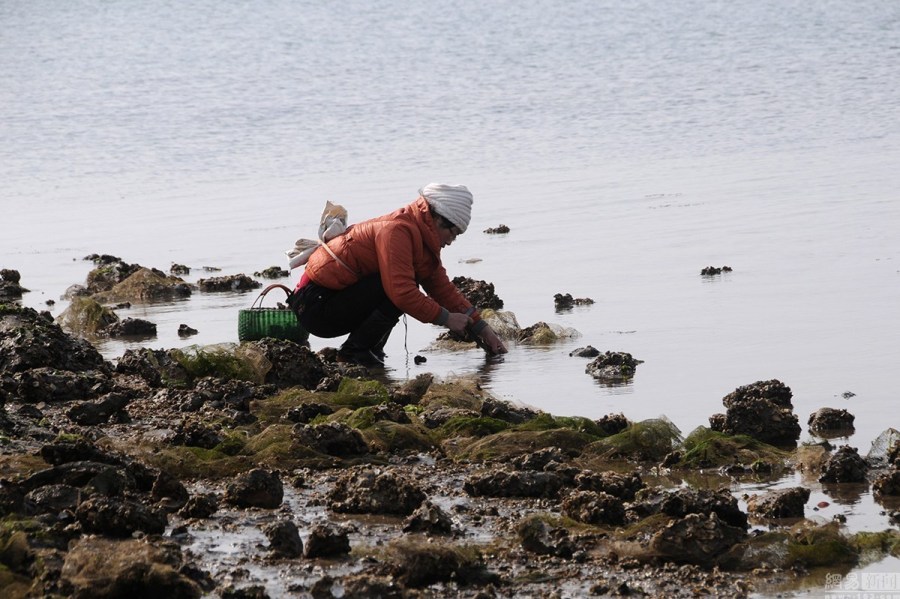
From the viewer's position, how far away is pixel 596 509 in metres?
5.97

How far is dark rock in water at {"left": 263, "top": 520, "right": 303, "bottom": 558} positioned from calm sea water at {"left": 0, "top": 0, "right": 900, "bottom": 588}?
2432 mm

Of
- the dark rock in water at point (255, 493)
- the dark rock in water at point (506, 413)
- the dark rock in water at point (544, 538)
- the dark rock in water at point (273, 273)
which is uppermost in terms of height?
the dark rock in water at point (273, 273)

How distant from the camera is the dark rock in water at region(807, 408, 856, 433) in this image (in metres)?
7.60

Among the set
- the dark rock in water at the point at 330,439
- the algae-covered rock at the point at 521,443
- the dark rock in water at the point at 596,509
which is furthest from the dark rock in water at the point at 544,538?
the dark rock in water at the point at 330,439

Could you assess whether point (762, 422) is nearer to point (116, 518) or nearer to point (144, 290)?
point (116, 518)

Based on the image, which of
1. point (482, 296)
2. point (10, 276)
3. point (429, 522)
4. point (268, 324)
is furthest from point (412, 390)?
point (10, 276)

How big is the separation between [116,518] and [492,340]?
462 cm

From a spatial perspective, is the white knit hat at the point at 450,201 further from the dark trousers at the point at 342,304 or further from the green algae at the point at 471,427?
the green algae at the point at 471,427

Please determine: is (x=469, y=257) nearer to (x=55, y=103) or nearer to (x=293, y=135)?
(x=293, y=135)

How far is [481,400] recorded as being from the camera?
8.60 meters

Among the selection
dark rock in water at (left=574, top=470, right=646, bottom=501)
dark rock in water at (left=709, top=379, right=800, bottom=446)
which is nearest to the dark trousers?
dark rock in water at (left=709, top=379, right=800, bottom=446)

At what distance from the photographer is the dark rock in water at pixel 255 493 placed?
6332 mm

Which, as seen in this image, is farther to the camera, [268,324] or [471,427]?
[268,324]

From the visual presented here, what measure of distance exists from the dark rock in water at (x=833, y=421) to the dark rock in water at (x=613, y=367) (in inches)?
73.1
